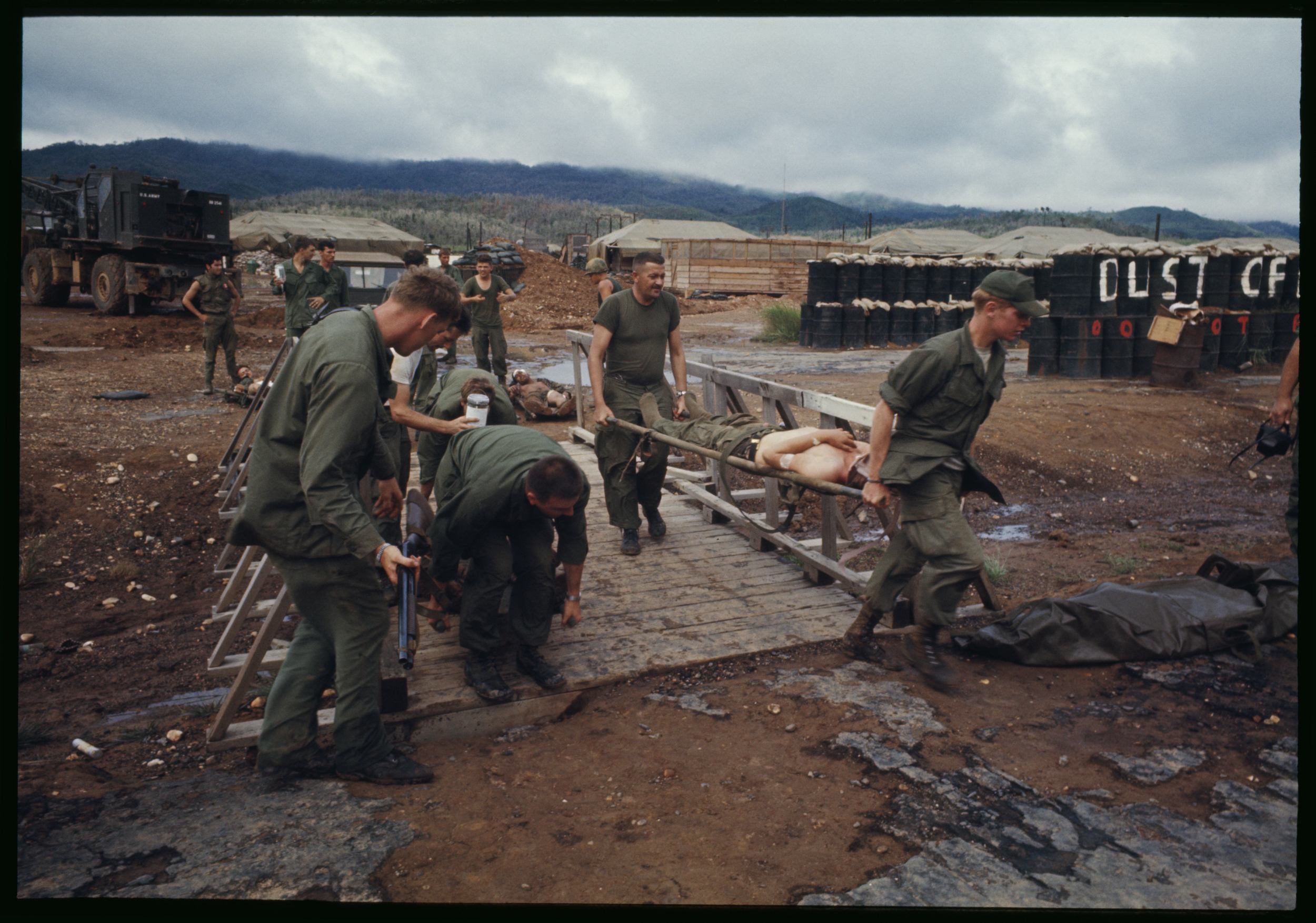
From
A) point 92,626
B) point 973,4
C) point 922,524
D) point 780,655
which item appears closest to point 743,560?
point 780,655

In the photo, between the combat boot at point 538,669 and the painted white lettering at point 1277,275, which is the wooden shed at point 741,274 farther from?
the combat boot at point 538,669

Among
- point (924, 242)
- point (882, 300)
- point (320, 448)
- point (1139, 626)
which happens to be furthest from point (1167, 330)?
point (924, 242)

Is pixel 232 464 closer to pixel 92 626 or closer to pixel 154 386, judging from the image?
pixel 92 626

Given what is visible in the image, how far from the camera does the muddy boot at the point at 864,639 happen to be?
4320 mm

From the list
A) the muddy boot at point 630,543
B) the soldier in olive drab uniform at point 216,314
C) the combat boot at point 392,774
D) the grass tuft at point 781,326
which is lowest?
the combat boot at point 392,774

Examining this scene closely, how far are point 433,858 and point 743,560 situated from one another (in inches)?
126

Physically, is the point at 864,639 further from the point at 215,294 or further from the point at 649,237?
the point at 649,237

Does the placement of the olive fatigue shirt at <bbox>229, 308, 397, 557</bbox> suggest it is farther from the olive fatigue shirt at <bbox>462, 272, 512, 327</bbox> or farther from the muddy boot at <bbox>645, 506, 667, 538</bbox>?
the olive fatigue shirt at <bbox>462, 272, 512, 327</bbox>

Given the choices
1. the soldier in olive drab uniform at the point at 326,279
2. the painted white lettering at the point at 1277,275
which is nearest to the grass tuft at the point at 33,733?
the soldier in olive drab uniform at the point at 326,279

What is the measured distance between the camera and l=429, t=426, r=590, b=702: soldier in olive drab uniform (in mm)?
3807

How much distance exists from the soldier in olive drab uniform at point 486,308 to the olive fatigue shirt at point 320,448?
23.5ft

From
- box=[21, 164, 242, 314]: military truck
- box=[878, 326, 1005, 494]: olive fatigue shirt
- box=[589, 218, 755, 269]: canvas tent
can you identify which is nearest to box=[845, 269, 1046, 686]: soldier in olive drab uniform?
box=[878, 326, 1005, 494]: olive fatigue shirt

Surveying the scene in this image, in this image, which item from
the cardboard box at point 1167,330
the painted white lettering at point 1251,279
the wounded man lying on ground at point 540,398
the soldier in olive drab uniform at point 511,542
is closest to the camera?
the soldier in olive drab uniform at point 511,542

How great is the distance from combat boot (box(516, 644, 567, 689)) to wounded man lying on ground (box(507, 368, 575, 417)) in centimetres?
705
